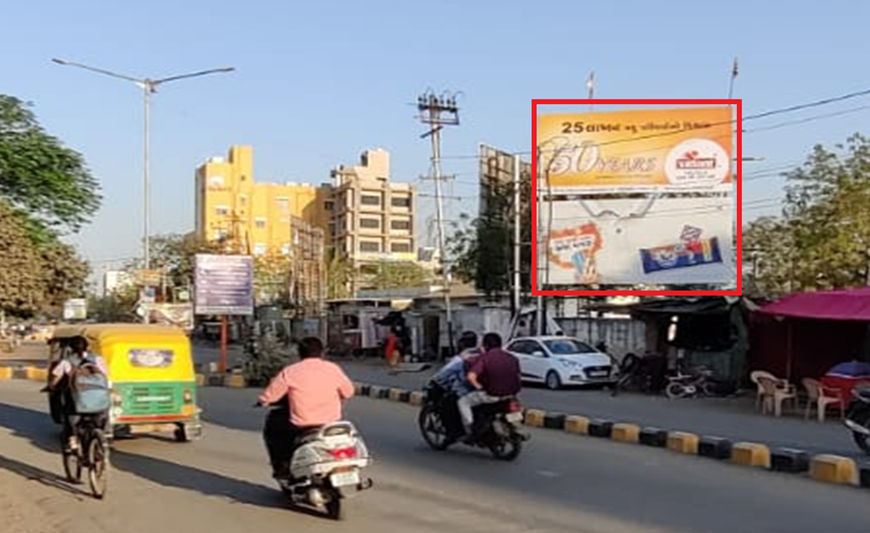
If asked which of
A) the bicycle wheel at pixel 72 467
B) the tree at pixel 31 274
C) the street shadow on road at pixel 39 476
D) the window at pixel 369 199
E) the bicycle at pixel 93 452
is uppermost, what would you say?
the window at pixel 369 199

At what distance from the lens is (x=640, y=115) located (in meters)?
36.0

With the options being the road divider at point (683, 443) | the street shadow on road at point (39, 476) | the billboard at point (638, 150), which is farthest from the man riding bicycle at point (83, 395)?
the billboard at point (638, 150)

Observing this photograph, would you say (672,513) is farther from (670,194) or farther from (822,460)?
(670,194)

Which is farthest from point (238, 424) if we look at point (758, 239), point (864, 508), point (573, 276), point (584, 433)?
point (758, 239)

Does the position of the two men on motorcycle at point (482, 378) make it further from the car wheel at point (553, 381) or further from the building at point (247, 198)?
Answer: the building at point (247, 198)

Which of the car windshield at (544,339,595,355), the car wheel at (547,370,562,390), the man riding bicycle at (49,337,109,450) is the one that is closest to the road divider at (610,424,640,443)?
the man riding bicycle at (49,337,109,450)

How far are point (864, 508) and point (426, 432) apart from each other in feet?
19.4

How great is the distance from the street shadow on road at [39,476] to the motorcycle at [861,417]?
9378 mm

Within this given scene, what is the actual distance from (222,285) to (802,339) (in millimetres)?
16756

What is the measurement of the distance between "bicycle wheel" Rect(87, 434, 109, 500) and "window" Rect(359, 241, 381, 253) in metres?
122

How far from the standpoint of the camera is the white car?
97.5 ft

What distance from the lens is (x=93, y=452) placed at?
11.0 meters

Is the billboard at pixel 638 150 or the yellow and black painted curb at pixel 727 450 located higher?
the billboard at pixel 638 150

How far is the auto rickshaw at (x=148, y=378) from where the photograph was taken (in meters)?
14.8
